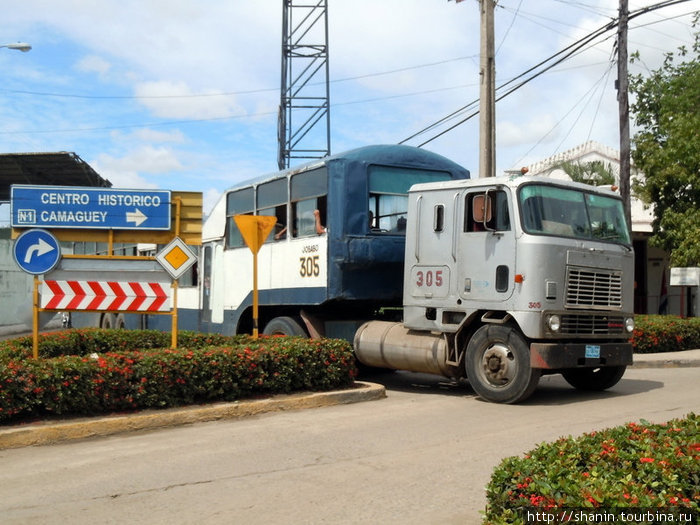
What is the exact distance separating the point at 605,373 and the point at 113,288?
6.97 m

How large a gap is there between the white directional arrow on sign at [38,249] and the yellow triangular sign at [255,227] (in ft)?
8.67

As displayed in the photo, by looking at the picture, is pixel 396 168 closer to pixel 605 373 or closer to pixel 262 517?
pixel 605 373

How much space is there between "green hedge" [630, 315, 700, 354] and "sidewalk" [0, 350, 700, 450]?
28.0 ft

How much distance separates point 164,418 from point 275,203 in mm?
5352

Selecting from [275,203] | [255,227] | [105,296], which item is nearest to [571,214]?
[255,227]

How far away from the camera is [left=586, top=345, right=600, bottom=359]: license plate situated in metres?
10.1

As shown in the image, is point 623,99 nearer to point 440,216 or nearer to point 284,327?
point 440,216

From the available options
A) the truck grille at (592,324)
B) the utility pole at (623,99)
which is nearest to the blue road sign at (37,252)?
the truck grille at (592,324)

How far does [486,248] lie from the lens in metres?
10.3

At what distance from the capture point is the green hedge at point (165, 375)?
853 centimetres

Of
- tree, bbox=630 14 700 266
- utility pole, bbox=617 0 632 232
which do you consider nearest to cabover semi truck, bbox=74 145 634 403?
utility pole, bbox=617 0 632 232

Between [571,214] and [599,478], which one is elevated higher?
[571,214]

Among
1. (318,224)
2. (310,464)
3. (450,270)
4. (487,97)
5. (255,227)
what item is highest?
(487,97)

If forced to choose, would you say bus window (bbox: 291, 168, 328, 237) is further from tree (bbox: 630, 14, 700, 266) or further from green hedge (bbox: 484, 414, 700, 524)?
tree (bbox: 630, 14, 700, 266)
